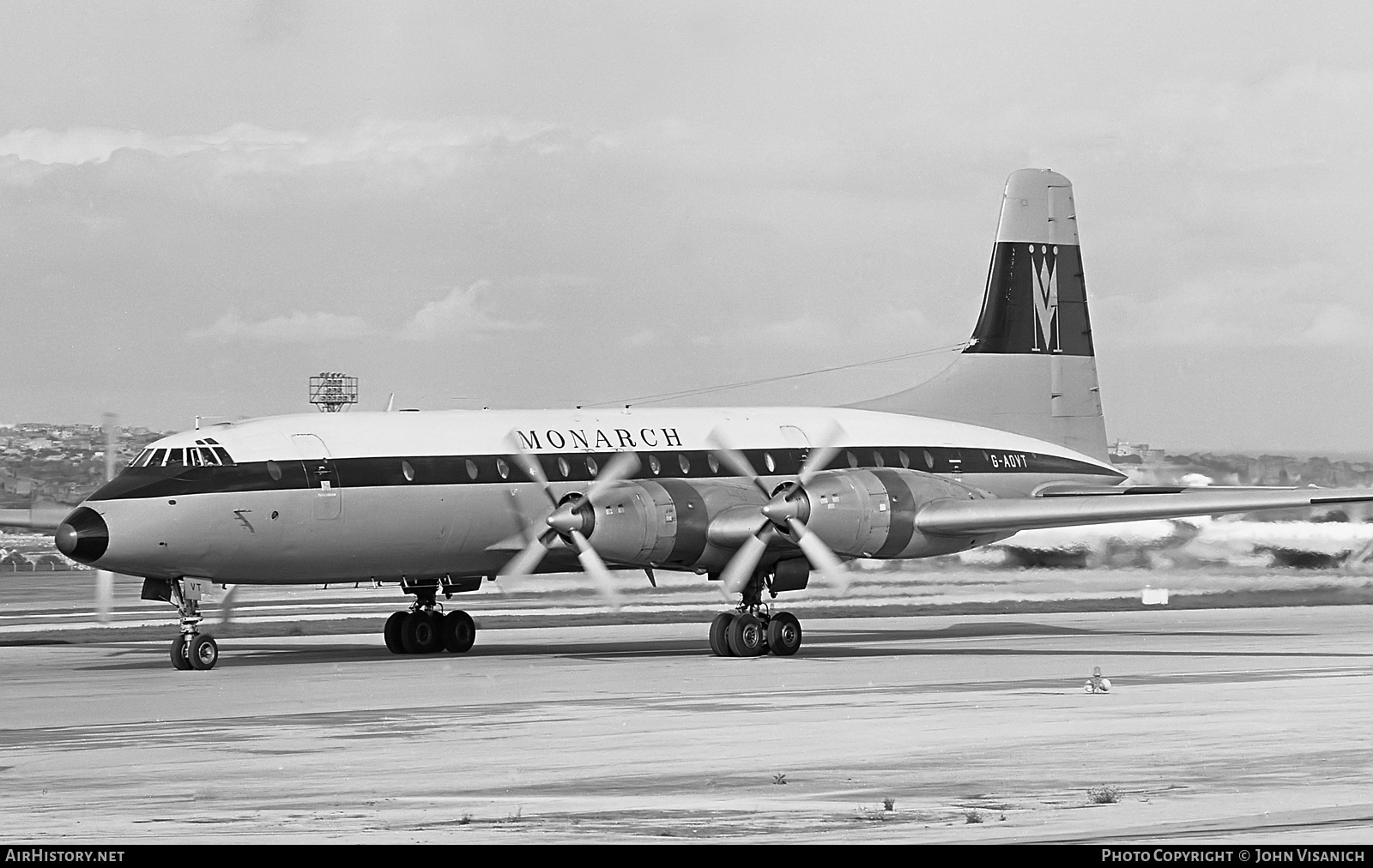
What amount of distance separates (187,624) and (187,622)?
0.12 feet

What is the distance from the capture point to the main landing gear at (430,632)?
3086cm

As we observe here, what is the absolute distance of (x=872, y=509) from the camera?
2711cm

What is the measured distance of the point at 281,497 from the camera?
1059 inches

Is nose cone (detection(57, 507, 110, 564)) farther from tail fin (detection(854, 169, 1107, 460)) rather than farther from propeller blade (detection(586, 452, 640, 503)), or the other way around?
tail fin (detection(854, 169, 1107, 460))

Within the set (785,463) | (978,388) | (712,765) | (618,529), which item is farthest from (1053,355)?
(712,765)

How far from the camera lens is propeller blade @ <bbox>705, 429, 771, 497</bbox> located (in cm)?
3083

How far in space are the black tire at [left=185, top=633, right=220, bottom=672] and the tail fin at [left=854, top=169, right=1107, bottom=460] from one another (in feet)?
47.4

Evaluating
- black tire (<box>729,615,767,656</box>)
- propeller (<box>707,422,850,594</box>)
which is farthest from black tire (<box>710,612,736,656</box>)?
propeller (<box>707,422,850,594</box>)

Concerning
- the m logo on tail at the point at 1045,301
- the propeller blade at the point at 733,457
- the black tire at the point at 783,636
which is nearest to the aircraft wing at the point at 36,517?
the propeller blade at the point at 733,457

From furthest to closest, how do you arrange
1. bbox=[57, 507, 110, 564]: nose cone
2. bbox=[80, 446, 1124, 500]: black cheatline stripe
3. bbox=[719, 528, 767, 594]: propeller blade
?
bbox=[719, 528, 767, 594]: propeller blade < bbox=[80, 446, 1124, 500]: black cheatline stripe < bbox=[57, 507, 110, 564]: nose cone

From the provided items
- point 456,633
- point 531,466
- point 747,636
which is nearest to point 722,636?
point 747,636

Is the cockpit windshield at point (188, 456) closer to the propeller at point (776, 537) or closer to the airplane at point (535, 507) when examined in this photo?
the airplane at point (535, 507)

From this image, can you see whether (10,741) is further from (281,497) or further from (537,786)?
(281,497)

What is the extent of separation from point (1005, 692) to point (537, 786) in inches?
363
